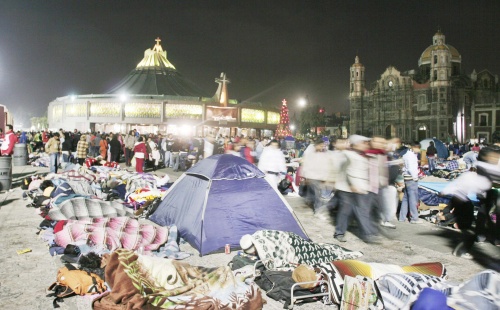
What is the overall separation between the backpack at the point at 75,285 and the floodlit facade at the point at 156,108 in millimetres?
44623

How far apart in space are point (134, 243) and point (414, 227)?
5.80 metres

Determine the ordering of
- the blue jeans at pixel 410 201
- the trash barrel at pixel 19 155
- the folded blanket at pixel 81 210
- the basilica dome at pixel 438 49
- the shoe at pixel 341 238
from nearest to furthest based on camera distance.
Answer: the shoe at pixel 341 238 < the folded blanket at pixel 81 210 < the blue jeans at pixel 410 201 < the trash barrel at pixel 19 155 < the basilica dome at pixel 438 49

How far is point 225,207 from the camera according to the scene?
6.68 metres

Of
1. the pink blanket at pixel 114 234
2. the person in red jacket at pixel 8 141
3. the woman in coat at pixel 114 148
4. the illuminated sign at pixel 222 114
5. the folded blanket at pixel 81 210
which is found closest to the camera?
the pink blanket at pixel 114 234

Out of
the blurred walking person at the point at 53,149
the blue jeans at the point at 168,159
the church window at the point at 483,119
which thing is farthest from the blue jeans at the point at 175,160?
the church window at the point at 483,119

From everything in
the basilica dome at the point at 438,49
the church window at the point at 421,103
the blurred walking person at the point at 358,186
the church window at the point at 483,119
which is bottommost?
the blurred walking person at the point at 358,186

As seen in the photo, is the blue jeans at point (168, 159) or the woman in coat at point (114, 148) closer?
the woman in coat at point (114, 148)

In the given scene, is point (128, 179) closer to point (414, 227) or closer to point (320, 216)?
point (320, 216)

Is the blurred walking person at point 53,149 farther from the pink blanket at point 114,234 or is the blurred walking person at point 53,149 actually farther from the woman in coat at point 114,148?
the pink blanket at point 114,234

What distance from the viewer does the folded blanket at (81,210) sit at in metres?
7.36

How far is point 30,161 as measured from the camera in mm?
21297

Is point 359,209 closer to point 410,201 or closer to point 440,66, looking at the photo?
point 410,201

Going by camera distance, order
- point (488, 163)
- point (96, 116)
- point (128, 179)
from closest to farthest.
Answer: point (488, 163) < point (128, 179) < point (96, 116)

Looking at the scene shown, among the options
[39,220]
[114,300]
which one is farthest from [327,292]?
[39,220]
